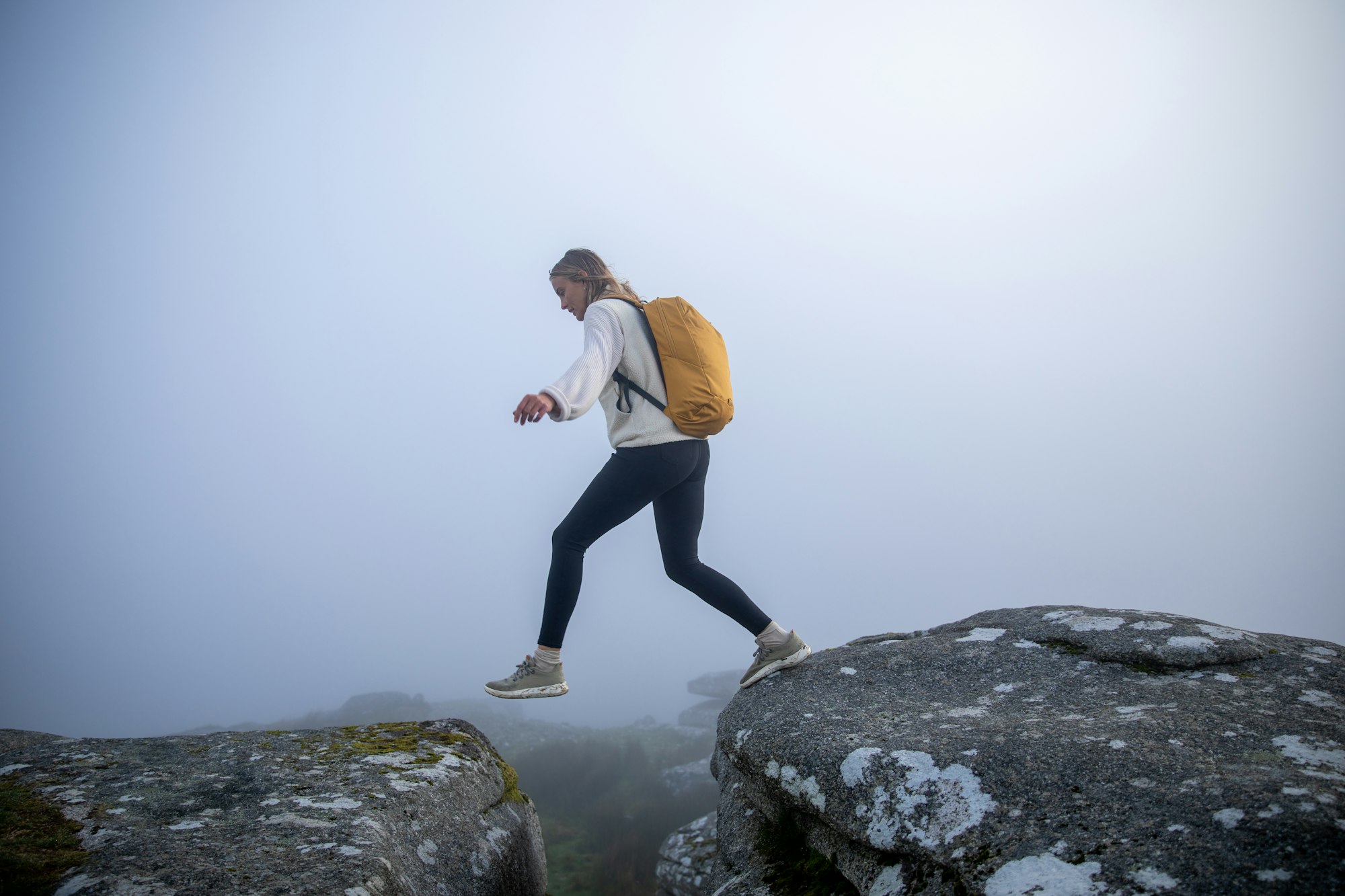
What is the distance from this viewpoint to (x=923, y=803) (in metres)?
2.90

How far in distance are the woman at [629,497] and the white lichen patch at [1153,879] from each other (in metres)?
2.71

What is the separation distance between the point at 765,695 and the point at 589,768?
17.3 m

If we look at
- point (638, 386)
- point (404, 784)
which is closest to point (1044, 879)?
point (404, 784)

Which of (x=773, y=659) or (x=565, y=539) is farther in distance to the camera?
(x=773, y=659)

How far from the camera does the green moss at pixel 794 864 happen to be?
3.34m

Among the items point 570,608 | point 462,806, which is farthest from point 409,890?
point 570,608

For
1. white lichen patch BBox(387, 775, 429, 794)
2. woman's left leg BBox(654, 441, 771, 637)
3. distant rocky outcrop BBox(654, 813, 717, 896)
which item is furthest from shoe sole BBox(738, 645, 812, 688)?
distant rocky outcrop BBox(654, 813, 717, 896)

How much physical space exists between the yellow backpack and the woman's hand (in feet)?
2.69

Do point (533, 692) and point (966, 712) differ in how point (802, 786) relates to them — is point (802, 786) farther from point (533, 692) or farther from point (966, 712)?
point (533, 692)

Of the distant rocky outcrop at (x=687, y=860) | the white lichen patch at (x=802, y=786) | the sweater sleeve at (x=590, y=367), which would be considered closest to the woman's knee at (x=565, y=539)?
the sweater sleeve at (x=590, y=367)

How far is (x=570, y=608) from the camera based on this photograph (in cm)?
454

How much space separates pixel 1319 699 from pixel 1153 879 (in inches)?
78.8

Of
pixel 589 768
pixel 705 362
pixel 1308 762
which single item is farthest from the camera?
pixel 589 768

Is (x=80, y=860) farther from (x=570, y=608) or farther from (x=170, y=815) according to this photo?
(x=570, y=608)
